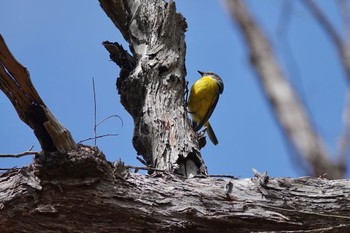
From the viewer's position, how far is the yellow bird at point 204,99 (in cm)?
693

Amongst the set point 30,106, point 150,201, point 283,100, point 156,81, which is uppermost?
point 156,81

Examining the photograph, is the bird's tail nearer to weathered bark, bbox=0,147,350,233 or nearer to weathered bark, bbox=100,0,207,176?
weathered bark, bbox=100,0,207,176

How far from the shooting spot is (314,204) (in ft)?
11.0

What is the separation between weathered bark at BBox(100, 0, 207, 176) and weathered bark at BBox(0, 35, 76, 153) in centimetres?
110

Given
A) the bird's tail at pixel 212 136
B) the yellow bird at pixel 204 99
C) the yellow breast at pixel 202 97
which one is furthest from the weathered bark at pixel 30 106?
the bird's tail at pixel 212 136

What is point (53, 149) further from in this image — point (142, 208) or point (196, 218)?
point (196, 218)

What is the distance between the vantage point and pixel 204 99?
7238 millimetres

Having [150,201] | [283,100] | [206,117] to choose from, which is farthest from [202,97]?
[283,100]

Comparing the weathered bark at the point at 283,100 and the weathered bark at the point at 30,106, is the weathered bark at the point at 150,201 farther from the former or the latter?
the weathered bark at the point at 283,100

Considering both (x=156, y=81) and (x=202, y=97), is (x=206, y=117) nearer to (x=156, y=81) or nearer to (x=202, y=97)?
(x=202, y=97)

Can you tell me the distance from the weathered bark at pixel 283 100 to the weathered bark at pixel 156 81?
104 inches

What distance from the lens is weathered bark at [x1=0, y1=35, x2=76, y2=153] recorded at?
316 cm

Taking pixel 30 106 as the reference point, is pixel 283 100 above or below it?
below

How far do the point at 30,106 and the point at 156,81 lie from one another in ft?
4.99
